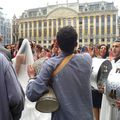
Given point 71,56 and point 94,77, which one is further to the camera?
point 94,77

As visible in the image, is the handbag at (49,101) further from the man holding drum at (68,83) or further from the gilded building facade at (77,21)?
the gilded building facade at (77,21)

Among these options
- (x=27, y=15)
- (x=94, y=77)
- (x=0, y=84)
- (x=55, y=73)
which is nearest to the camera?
(x=0, y=84)

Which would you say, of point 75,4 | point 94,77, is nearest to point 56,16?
point 75,4

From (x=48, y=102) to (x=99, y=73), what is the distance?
1.38 metres

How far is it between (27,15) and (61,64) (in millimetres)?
81429

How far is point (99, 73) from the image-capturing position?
12.5ft

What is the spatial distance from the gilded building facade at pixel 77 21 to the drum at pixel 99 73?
224 feet

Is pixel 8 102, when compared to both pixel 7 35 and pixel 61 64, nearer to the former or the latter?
pixel 61 64

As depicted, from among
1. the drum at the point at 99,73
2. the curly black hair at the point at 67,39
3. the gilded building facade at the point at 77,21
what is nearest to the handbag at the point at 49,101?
the curly black hair at the point at 67,39

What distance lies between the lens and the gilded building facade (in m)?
74.1

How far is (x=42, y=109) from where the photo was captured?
2.57 m

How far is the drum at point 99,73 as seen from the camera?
3.76 meters

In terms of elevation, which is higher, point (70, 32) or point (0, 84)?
point (70, 32)

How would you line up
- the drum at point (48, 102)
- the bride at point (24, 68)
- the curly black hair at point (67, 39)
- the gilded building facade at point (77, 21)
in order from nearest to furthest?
the drum at point (48, 102), the curly black hair at point (67, 39), the bride at point (24, 68), the gilded building facade at point (77, 21)
